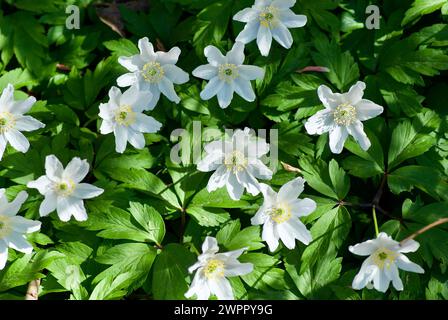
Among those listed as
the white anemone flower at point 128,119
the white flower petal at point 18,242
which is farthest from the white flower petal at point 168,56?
the white flower petal at point 18,242

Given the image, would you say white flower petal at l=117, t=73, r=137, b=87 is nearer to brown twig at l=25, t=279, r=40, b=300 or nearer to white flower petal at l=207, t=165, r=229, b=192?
white flower petal at l=207, t=165, r=229, b=192

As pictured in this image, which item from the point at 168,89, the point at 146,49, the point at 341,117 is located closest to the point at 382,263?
the point at 341,117

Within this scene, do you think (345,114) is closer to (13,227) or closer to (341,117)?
(341,117)

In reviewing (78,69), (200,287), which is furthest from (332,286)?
(78,69)

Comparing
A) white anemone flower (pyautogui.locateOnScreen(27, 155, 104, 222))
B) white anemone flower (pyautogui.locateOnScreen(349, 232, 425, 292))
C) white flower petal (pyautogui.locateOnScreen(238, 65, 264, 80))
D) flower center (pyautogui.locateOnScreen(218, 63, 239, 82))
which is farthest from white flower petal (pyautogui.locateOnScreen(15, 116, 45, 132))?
white anemone flower (pyautogui.locateOnScreen(349, 232, 425, 292))

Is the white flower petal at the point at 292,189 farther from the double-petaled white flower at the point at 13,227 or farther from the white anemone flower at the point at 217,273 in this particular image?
the double-petaled white flower at the point at 13,227
